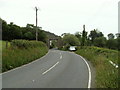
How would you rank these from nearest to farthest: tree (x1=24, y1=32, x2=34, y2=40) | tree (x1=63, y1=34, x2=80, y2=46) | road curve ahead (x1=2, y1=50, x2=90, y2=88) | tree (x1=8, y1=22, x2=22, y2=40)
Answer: road curve ahead (x1=2, y1=50, x2=90, y2=88) < tree (x1=8, y1=22, x2=22, y2=40) < tree (x1=24, y1=32, x2=34, y2=40) < tree (x1=63, y1=34, x2=80, y2=46)

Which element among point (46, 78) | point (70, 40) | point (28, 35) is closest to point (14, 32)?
point (28, 35)

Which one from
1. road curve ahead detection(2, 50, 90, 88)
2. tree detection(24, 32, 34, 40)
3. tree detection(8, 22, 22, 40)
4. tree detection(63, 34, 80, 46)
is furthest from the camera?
tree detection(63, 34, 80, 46)

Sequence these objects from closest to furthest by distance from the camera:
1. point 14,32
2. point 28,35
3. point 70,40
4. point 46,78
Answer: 1. point 46,78
2. point 14,32
3. point 28,35
4. point 70,40

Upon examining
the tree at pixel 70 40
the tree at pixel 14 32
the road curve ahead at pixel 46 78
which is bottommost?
the road curve ahead at pixel 46 78

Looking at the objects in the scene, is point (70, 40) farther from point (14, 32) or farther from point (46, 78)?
point (46, 78)

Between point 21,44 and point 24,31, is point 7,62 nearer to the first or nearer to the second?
point 21,44

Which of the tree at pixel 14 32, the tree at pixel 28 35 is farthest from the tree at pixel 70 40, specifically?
the tree at pixel 14 32

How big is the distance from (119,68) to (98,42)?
324ft

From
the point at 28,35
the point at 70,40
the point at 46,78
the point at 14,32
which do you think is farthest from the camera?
the point at 70,40

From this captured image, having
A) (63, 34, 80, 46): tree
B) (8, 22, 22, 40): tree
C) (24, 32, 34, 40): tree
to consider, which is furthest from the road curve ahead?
(63, 34, 80, 46): tree

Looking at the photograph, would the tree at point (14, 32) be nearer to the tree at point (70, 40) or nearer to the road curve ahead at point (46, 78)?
the tree at point (70, 40)

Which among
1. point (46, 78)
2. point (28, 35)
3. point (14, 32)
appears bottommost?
point (46, 78)

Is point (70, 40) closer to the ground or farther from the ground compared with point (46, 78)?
farther from the ground

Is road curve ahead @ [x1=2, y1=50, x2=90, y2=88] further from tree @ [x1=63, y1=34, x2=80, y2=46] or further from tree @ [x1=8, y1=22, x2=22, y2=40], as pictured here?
tree @ [x1=63, y1=34, x2=80, y2=46]
